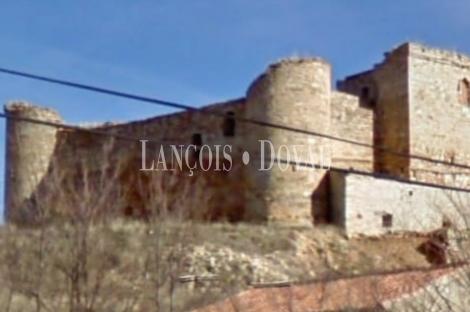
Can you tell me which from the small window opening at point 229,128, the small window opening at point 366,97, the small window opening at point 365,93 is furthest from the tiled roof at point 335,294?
the small window opening at point 365,93

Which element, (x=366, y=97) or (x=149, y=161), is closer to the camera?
(x=366, y=97)

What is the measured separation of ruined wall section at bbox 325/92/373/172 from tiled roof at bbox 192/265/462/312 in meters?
6.97

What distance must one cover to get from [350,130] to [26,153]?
942 cm

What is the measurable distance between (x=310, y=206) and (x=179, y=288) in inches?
183

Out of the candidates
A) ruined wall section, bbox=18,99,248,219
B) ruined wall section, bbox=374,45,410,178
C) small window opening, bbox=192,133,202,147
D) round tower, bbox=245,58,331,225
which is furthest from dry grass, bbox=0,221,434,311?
small window opening, bbox=192,133,202,147

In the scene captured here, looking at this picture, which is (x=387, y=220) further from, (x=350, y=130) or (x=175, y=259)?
(x=175, y=259)

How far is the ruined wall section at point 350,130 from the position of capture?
89.6 feet

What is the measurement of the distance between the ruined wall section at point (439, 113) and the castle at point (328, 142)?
0.03m

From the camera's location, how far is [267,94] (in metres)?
26.4

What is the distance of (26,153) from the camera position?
104 ft

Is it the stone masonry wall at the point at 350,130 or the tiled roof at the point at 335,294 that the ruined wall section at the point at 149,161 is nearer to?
the stone masonry wall at the point at 350,130

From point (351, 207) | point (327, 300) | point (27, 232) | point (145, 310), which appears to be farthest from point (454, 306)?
point (27, 232)

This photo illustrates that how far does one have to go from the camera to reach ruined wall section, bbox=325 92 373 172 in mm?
27297

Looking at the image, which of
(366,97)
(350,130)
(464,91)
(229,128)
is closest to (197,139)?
(229,128)
